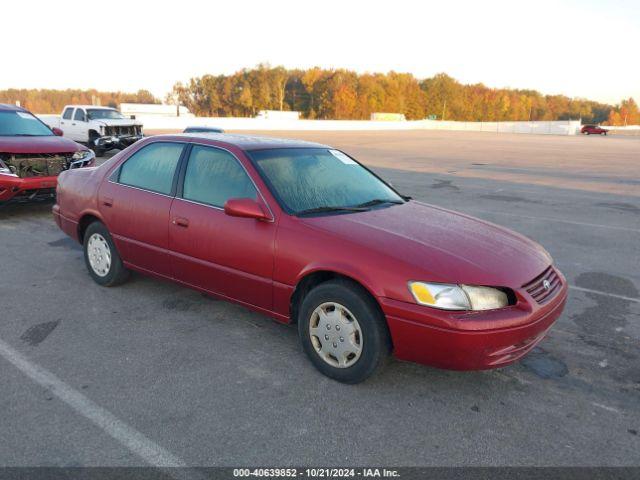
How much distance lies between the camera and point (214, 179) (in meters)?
3.92

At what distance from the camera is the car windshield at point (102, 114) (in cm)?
1764

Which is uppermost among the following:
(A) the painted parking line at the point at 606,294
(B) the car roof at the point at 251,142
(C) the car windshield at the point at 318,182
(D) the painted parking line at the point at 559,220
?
(B) the car roof at the point at 251,142

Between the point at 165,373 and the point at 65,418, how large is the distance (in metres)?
0.66

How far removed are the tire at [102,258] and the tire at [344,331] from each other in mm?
2261

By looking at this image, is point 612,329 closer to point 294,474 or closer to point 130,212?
point 294,474

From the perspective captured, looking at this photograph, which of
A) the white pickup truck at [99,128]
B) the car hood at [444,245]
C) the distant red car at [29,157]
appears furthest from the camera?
the white pickup truck at [99,128]

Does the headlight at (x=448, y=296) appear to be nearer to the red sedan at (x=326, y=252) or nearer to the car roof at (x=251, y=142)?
the red sedan at (x=326, y=252)

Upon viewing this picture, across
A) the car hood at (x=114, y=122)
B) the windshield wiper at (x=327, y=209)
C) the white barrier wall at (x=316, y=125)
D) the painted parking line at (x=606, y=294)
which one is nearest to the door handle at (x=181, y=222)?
the windshield wiper at (x=327, y=209)

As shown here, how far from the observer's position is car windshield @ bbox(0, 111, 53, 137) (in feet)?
27.5

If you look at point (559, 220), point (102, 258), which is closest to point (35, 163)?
point (102, 258)

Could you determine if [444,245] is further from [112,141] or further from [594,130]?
[594,130]

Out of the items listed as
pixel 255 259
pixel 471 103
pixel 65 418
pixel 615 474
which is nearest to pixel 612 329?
pixel 615 474

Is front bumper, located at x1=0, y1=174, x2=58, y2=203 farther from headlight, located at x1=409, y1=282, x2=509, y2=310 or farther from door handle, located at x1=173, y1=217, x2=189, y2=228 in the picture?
headlight, located at x1=409, y1=282, x2=509, y2=310

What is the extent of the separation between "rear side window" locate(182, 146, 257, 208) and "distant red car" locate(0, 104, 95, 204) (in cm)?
468
